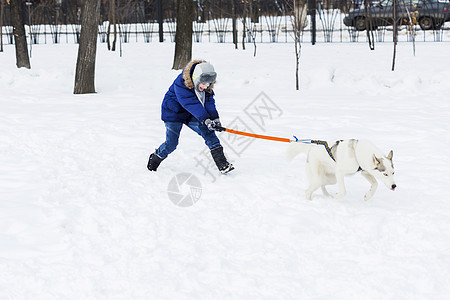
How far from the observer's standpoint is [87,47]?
10438 mm

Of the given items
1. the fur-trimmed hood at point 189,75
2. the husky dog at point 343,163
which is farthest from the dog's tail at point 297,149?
the fur-trimmed hood at point 189,75

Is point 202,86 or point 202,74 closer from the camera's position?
point 202,74

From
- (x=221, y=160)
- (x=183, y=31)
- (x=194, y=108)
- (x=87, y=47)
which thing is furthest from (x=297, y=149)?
(x=183, y=31)

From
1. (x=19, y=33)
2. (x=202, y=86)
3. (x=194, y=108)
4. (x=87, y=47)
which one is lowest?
(x=194, y=108)

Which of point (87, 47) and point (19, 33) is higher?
point (19, 33)

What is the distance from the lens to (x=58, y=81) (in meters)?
12.0

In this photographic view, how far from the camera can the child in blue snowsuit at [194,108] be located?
5.15m

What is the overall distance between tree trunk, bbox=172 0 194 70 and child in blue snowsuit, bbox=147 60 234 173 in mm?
6747

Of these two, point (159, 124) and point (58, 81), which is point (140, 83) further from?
point (159, 124)

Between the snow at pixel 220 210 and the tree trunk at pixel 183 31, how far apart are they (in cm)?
246

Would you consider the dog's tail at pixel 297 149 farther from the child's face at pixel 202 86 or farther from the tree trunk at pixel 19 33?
the tree trunk at pixel 19 33

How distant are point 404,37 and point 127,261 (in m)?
17.2

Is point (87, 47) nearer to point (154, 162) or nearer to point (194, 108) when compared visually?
point (154, 162)

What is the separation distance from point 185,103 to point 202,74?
35 centimetres
